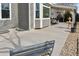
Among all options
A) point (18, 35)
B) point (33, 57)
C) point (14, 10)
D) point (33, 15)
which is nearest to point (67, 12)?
point (18, 35)

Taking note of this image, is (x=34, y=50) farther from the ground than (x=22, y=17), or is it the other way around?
(x=22, y=17)

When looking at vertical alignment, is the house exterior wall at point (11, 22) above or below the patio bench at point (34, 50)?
above

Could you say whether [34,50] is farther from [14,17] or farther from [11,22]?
[14,17]

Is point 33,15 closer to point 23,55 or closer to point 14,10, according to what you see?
point 14,10

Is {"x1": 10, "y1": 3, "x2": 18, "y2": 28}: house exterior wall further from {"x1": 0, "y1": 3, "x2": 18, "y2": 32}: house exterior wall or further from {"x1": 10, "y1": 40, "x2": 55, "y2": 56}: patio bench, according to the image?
{"x1": 10, "y1": 40, "x2": 55, "y2": 56}: patio bench

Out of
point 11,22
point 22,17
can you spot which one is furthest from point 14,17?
point 22,17

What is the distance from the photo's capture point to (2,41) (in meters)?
7.78

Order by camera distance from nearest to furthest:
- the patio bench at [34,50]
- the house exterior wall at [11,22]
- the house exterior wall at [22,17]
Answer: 1. the patio bench at [34,50]
2. the house exterior wall at [11,22]
3. the house exterior wall at [22,17]

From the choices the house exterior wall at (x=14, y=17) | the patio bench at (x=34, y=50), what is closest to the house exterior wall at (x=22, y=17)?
the house exterior wall at (x=14, y=17)

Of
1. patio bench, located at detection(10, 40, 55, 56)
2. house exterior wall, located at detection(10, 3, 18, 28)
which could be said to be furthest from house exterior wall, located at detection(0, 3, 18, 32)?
patio bench, located at detection(10, 40, 55, 56)

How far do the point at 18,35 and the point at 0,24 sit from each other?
1.08m

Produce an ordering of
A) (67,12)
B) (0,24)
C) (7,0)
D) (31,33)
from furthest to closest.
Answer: (31,33)
(0,24)
(67,12)
(7,0)

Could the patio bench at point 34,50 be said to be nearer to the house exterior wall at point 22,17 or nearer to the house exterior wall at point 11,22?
the house exterior wall at point 11,22

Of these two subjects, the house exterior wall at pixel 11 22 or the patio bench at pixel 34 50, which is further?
the house exterior wall at pixel 11 22
